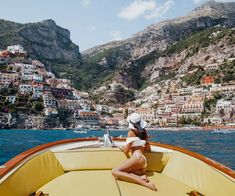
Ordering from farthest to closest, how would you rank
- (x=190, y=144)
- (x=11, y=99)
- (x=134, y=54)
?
1. (x=134, y=54)
2. (x=11, y=99)
3. (x=190, y=144)

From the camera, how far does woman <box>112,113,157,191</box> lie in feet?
12.6

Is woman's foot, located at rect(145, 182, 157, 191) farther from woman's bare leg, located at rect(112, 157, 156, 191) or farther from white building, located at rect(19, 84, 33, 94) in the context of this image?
white building, located at rect(19, 84, 33, 94)

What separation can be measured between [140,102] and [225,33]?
39063mm

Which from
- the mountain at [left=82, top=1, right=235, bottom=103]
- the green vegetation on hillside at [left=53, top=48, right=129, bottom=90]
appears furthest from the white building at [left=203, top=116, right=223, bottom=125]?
the green vegetation on hillside at [left=53, top=48, right=129, bottom=90]

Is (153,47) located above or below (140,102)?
above

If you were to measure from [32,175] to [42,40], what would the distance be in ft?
580

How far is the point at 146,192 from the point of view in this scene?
11.8 ft

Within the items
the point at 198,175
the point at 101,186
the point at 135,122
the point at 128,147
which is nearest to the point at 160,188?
the point at 198,175

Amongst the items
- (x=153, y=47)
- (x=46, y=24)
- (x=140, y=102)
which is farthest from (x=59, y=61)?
(x=140, y=102)

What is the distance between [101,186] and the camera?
144 inches

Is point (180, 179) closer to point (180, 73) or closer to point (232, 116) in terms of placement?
point (232, 116)

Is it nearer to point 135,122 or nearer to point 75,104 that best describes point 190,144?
point 135,122

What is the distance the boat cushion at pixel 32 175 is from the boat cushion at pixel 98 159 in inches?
5.1

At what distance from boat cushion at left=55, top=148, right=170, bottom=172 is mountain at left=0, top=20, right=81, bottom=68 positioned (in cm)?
14885
